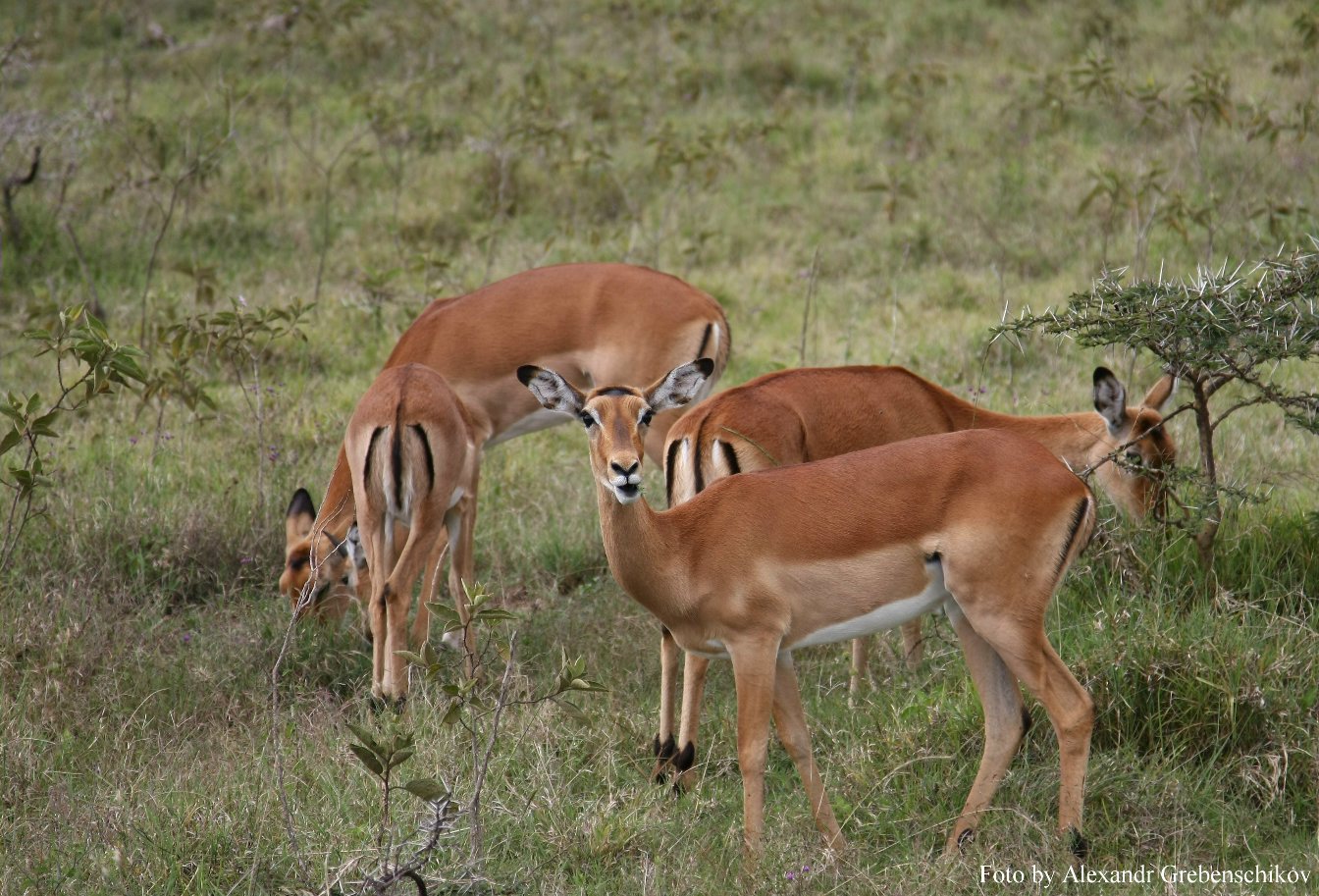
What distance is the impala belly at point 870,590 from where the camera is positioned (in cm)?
404

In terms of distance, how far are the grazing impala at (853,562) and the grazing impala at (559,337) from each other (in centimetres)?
192

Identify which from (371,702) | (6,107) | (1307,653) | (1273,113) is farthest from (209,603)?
(1273,113)

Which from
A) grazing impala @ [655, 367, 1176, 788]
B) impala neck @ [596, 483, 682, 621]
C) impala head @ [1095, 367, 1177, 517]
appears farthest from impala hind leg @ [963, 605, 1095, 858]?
impala head @ [1095, 367, 1177, 517]

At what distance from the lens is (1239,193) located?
9125mm

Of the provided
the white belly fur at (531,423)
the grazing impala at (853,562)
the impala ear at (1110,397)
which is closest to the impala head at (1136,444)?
the impala ear at (1110,397)

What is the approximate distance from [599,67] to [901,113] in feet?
7.79

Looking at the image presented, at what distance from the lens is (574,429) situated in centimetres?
746

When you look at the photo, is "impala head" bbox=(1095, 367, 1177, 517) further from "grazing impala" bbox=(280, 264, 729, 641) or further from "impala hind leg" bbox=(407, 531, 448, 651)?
"impala hind leg" bbox=(407, 531, 448, 651)

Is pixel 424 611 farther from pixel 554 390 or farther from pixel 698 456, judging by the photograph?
pixel 554 390

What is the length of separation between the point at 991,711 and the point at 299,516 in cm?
281

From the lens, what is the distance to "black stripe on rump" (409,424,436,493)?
5.22 meters

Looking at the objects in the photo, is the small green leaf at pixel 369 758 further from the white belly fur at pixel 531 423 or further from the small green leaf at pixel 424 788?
the white belly fur at pixel 531 423

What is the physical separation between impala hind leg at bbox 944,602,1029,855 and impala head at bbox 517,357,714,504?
96 centimetres

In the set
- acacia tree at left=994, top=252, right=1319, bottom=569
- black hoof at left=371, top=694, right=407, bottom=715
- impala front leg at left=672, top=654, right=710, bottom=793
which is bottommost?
black hoof at left=371, top=694, right=407, bottom=715
